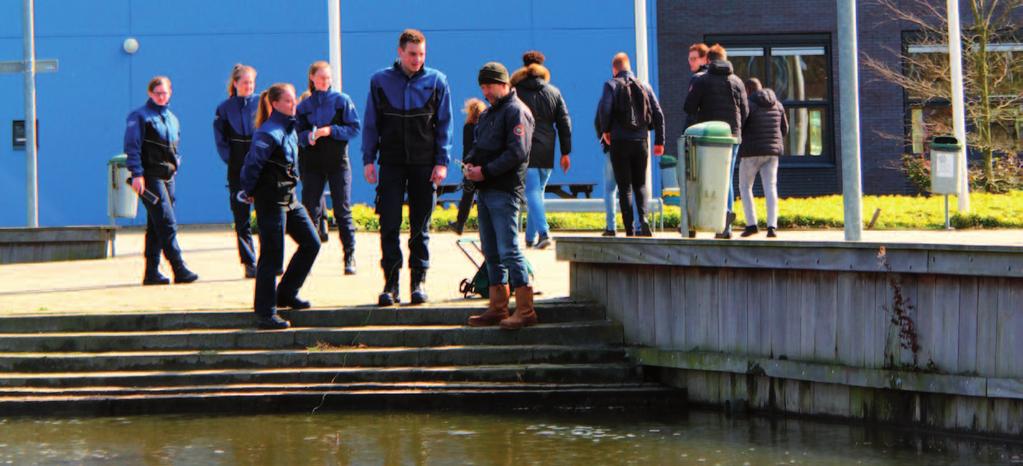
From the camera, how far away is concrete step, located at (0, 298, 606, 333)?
35.3ft

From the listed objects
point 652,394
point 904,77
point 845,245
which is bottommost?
point 652,394

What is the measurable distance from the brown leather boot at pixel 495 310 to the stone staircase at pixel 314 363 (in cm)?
6

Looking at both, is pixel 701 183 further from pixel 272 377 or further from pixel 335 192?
pixel 272 377

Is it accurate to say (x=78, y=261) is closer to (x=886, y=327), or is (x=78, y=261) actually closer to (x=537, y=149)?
(x=537, y=149)

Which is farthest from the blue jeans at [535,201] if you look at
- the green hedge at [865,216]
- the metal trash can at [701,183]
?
the metal trash can at [701,183]

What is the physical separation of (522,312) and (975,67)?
1628 centimetres

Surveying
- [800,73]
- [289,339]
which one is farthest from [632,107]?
[800,73]

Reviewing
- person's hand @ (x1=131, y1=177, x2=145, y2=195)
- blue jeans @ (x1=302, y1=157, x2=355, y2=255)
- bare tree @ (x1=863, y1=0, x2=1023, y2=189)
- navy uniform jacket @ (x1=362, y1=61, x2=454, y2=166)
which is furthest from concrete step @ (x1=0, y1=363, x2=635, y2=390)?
bare tree @ (x1=863, y1=0, x2=1023, y2=189)

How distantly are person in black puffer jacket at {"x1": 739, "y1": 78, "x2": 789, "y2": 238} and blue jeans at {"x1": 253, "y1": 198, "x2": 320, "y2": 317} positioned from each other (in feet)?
15.6

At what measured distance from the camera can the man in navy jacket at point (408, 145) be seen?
11.1 metres

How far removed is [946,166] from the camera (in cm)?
1805

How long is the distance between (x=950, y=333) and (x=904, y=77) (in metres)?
17.0

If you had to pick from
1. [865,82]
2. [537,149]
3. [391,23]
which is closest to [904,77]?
[865,82]

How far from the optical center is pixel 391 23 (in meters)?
25.7
